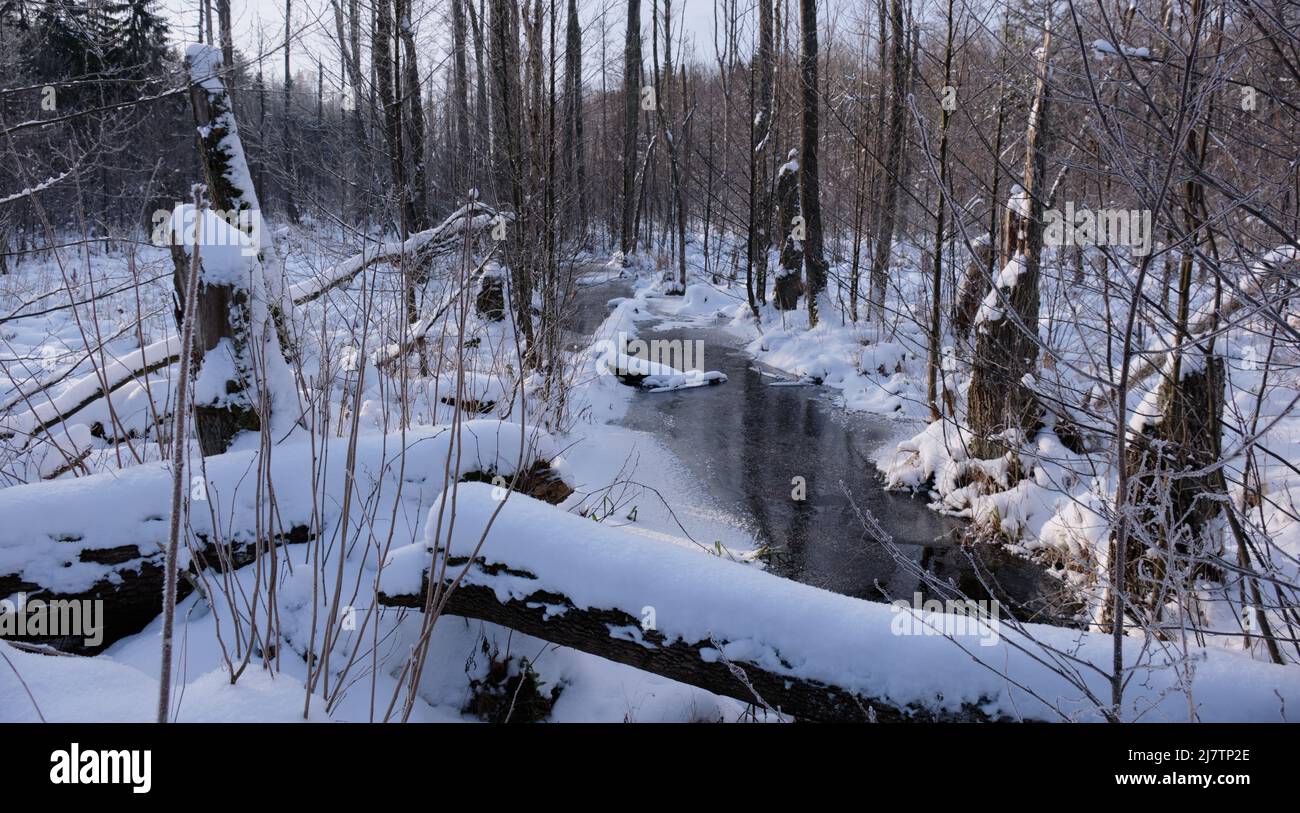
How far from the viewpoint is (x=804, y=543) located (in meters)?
5.19

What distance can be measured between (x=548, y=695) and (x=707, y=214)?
1938 cm

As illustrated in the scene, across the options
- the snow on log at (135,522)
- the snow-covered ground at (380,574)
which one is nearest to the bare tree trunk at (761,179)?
the snow-covered ground at (380,574)

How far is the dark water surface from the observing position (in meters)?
4.69

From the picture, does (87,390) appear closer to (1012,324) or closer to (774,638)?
(774,638)

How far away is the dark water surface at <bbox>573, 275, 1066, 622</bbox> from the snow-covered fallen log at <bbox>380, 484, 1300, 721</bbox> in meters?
0.70

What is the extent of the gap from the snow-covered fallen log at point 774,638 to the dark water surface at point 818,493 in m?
0.70

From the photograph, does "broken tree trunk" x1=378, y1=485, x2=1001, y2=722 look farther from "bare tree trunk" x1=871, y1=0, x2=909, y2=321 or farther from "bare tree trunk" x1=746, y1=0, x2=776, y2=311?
"bare tree trunk" x1=746, y1=0, x2=776, y2=311

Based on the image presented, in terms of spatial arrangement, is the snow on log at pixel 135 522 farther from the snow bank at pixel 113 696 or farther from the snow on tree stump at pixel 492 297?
the snow on tree stump at pixel 492 297

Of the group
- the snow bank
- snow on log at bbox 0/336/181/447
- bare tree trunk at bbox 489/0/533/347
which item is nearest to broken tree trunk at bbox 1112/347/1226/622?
the snow bank

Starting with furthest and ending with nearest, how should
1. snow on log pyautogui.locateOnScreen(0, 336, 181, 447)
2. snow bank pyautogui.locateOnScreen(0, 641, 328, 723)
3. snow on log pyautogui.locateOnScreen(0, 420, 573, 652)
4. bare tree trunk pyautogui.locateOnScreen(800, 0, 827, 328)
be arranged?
bare tree trunk pyautogui.locateOnScreen(800, 0, 827, 328) → snow on log pyautogui.locateOnScreen(0, 336, 181, 447) → snow on log pyautogui.locateOnScreen(0, 420, 573, 652) → snow bank pyautogui.locateOnScreen(0, 641, 328, 723)

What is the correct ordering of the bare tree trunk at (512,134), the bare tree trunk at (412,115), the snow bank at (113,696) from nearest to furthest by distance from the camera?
the snow bank at (113,696) < the bare tree trunk at (512,134) < the bare tree trunk at (412,115)

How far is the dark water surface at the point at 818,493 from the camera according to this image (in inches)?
185
